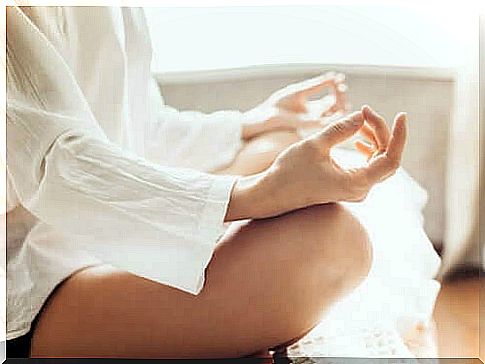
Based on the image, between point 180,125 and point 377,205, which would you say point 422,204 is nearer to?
point 377,205

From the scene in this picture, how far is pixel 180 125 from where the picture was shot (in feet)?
3.59

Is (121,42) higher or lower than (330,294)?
higher

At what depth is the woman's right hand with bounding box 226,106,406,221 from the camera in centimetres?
90

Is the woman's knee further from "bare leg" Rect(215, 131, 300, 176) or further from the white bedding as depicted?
"bare leg" Rect(215, 131, 300, 176)

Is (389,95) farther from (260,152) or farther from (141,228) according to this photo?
(141,228)

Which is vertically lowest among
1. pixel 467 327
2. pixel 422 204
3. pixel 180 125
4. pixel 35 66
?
pixel 467 327

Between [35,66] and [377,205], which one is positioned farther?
[377,205]

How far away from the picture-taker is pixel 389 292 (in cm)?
103

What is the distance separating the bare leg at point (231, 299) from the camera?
2.99 feet

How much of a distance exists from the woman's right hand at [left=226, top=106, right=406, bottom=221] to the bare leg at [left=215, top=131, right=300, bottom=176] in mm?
173

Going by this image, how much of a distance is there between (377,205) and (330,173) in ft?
0.63

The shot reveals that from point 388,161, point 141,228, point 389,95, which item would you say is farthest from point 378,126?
point 141,228

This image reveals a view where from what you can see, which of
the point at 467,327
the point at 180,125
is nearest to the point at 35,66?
the point at 180,125

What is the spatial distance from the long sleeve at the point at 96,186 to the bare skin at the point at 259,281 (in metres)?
0.03
